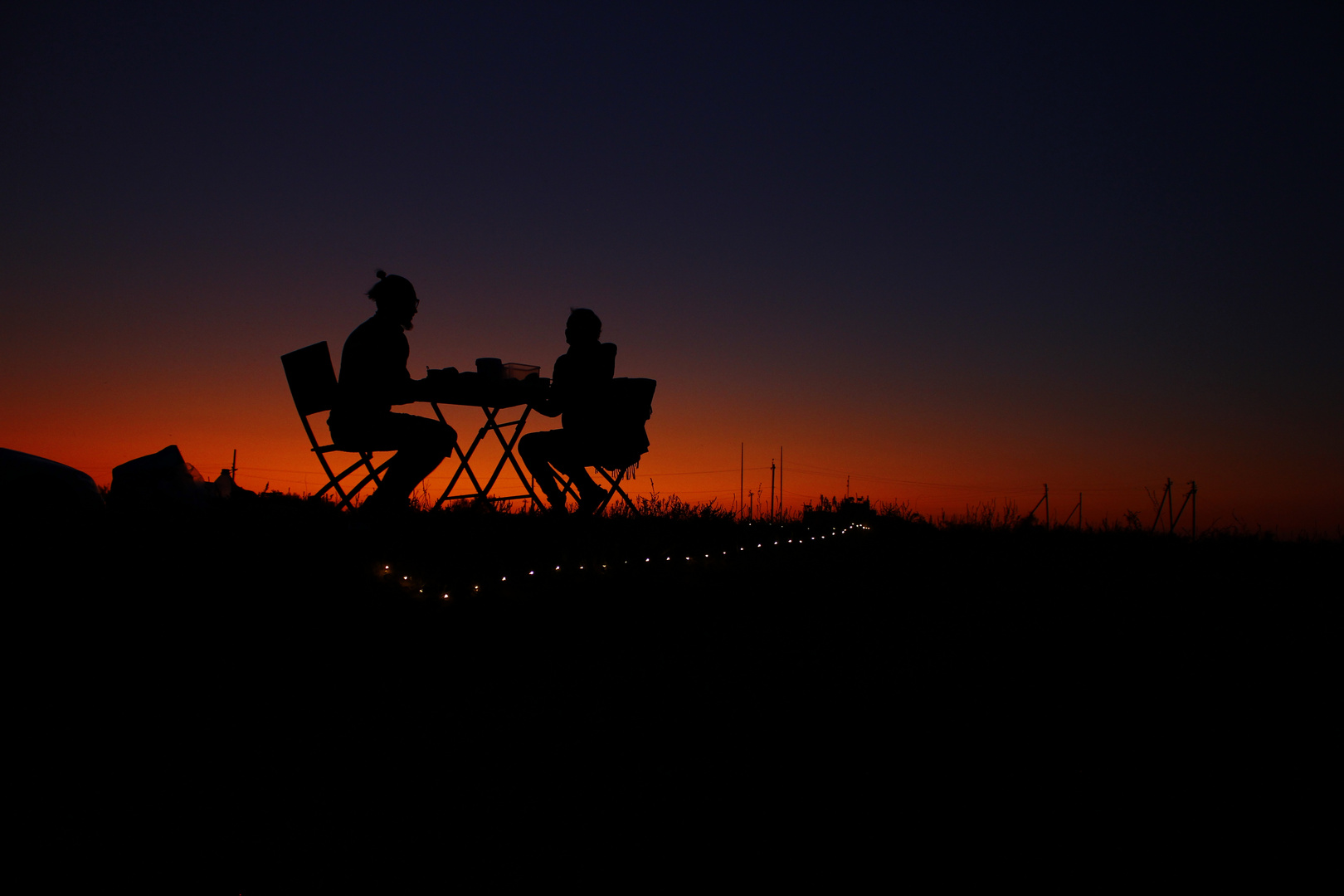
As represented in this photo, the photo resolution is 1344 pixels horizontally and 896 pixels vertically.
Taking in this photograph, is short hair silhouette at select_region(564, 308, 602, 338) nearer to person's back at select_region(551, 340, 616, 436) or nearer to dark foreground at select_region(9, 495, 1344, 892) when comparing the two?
person's back at select_region(551, 340, 616, 436)

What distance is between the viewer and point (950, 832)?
122 cm

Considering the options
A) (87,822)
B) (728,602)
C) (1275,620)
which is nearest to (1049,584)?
(1275,620)

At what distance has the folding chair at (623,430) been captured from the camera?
4.57 metres

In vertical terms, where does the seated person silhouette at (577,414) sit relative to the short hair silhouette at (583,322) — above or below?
below

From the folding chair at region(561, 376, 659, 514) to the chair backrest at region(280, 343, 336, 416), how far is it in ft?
4.75

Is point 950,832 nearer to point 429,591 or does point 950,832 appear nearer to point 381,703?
point 381,703

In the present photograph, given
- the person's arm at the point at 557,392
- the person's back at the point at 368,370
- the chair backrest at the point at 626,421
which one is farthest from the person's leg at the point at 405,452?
the chair backrest at the point at 626,421

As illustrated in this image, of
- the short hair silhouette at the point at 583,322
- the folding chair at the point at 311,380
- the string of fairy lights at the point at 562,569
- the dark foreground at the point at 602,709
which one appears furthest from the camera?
the short hair silhouette at the point at 583,322

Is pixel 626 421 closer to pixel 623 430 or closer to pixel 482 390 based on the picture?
pixel 623 430

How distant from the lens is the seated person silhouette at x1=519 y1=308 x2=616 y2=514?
14.8 feet

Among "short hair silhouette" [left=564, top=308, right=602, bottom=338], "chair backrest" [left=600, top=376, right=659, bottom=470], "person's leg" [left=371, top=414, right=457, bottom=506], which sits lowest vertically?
"person's leg" [left=371, top=414, right=457, bottom=506]

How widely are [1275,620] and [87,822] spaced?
355 cm

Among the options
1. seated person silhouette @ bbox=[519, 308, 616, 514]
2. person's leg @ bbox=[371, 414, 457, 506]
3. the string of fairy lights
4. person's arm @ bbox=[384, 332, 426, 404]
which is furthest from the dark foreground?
seated person silhouette @ bbox=[519, 308, 616, 514]

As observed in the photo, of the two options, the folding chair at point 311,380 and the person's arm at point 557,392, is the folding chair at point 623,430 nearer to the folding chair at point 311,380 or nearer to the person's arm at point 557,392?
the person's arm at point 557,392
